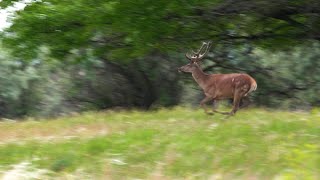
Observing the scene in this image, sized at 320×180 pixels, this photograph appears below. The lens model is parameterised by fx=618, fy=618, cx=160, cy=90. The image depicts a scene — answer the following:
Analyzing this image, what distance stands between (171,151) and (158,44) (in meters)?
5.92

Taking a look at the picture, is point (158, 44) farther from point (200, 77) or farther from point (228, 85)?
point (228, 85)

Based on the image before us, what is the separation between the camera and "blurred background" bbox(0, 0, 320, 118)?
14078mm

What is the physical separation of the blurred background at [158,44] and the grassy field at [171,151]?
2.73 meters

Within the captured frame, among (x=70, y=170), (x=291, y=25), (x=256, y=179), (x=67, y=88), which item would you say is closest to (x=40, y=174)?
(x=70, y=170)

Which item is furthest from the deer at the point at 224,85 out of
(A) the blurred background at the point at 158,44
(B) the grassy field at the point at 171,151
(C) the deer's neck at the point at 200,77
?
(B) the grassy field at the point at 171,151

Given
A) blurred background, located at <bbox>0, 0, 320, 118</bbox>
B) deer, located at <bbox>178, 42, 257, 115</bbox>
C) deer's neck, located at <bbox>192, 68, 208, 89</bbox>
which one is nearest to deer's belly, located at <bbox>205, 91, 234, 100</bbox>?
→ deer, located at <bbox>178, 42, 257, 115</bbox>

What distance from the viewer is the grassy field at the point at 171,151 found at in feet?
26.6

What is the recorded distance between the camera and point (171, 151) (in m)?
9.54

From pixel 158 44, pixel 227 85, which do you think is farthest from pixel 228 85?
pixel 158 44

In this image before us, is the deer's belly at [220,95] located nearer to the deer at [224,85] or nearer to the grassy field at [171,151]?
the deer at [224,85]

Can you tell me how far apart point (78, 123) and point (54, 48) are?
2.73 m

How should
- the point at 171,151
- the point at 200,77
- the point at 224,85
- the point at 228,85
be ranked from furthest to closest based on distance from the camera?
the point at 200,77
the point at 224,85
the point at 228,85
the point at 171,151

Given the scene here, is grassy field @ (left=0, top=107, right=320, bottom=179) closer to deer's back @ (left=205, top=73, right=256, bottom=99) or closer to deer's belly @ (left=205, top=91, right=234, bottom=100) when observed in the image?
deer's back @ (left=205, top=73, right=256, bottom=99)

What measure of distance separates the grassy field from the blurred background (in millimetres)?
2725
